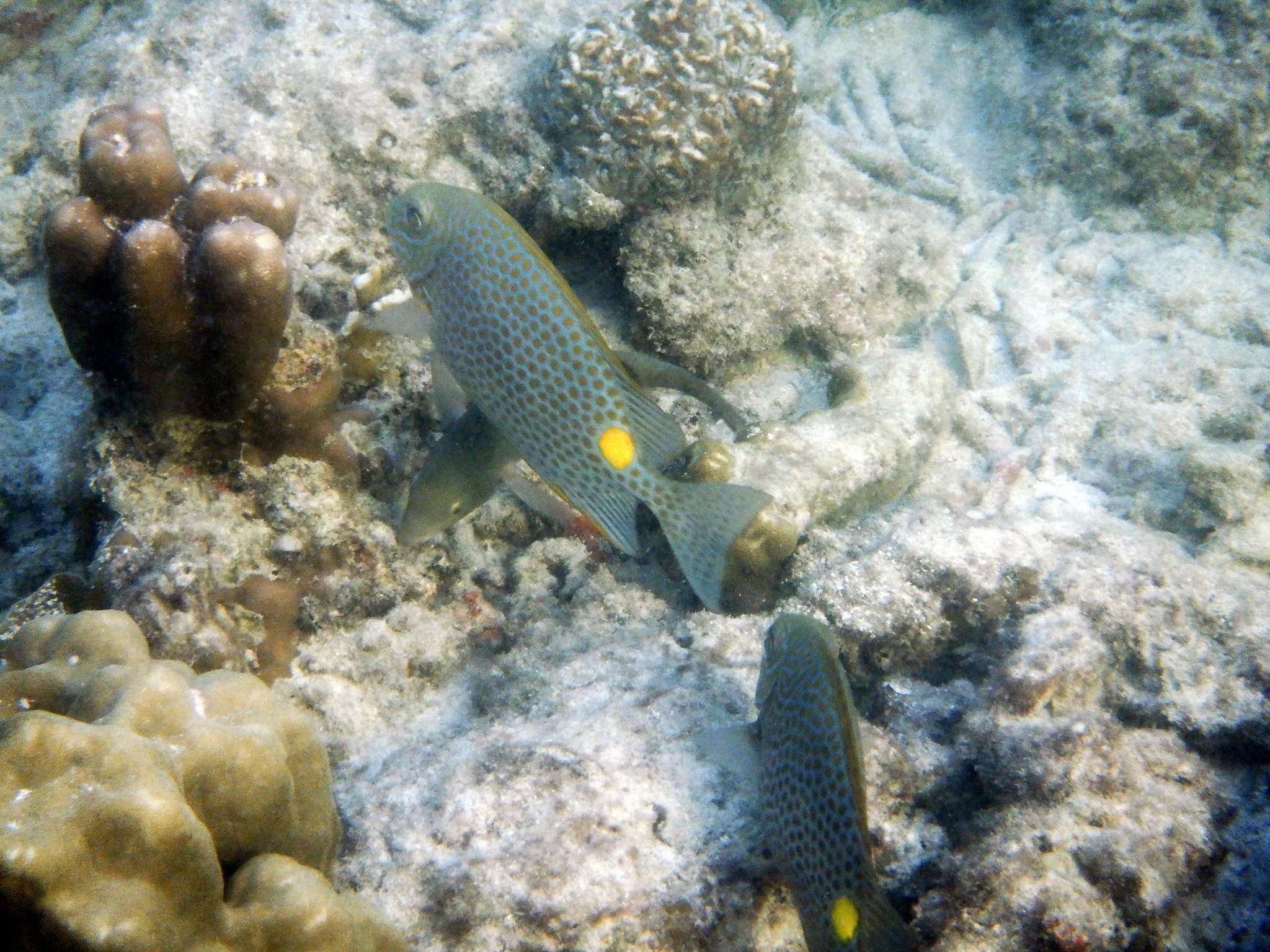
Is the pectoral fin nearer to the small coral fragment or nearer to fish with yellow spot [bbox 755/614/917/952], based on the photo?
the small coral fragment

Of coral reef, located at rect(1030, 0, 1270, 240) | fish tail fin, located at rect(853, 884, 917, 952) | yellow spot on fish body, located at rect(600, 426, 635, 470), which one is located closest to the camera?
fish tail fin, located at rect(853, 884, 917, 952)

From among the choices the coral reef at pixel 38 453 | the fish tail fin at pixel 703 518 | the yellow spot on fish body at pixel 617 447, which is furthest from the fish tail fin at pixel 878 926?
the coral reef at pixel 38 453

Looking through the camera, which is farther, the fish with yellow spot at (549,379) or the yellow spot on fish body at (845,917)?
the fish with yellow spot at (549,379)

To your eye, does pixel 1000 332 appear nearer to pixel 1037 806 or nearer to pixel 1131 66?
pixel 1131 66

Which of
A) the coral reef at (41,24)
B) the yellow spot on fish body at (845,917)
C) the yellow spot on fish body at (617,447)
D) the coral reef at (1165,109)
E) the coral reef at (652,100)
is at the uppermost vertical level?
the coral reef at (1165,109)

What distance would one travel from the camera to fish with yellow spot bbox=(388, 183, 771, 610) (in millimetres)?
2805

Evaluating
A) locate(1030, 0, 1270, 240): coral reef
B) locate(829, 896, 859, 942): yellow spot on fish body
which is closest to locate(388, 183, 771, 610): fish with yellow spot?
locate(829, 896, 859, 942): yellow spot on fish body

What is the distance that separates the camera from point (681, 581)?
4121mm

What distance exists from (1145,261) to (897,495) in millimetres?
4089

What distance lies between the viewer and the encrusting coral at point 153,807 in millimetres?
1707

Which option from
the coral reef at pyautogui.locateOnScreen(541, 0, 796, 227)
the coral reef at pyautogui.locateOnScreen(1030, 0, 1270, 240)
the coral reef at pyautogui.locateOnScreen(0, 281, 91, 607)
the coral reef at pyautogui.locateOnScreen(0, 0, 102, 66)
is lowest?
the coral reef at pyautogui.locateOnScreen(0, 281, 91, 607)

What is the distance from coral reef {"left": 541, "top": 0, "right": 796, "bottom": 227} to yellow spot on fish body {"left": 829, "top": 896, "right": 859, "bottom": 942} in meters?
3.91

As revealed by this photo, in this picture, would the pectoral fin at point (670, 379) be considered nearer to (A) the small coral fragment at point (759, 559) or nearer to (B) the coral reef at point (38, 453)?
(A) the small coral fragment at point (759, 559)

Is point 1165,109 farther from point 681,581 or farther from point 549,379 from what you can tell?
point 549,379
